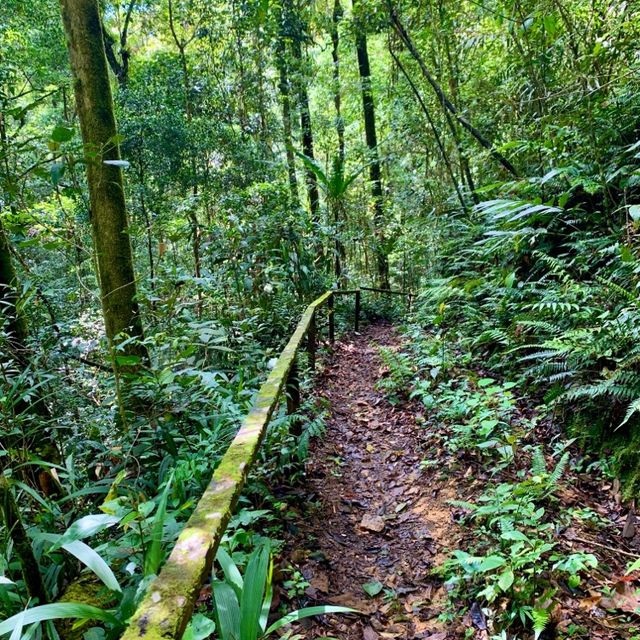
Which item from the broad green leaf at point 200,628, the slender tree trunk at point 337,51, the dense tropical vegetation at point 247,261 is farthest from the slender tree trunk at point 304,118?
the broad green leaf at point 200,628

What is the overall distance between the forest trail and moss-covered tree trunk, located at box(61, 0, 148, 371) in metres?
1.92

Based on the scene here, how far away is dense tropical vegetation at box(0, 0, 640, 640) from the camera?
217 cm

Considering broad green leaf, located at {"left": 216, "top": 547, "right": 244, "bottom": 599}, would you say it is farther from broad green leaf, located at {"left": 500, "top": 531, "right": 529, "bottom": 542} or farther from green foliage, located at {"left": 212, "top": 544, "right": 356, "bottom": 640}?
broad green leaf, located at {"left": 500, "top": 531, "right": 529, "bottom": 542}

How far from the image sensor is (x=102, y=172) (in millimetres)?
3803

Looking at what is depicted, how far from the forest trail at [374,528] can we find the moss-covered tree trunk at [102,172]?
1915 millimetres

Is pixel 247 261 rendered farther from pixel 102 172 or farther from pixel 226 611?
pixel 226 611

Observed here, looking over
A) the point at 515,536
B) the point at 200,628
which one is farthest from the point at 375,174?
the point at 200,628

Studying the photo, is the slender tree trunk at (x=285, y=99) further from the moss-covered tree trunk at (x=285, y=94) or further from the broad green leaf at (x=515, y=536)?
the broad green leaf at (x=515, y=536)

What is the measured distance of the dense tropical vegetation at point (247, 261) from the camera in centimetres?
217

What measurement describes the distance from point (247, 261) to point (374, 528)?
4.36m

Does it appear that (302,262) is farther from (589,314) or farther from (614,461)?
(614,461)

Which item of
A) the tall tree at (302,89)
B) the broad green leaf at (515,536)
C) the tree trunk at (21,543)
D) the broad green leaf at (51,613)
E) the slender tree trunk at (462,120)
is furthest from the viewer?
the tall tree at (302,89)

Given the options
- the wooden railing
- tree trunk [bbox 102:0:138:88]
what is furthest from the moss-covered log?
tree trunk [bbox 102:0:138:88]

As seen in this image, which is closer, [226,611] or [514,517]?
[226,611]
